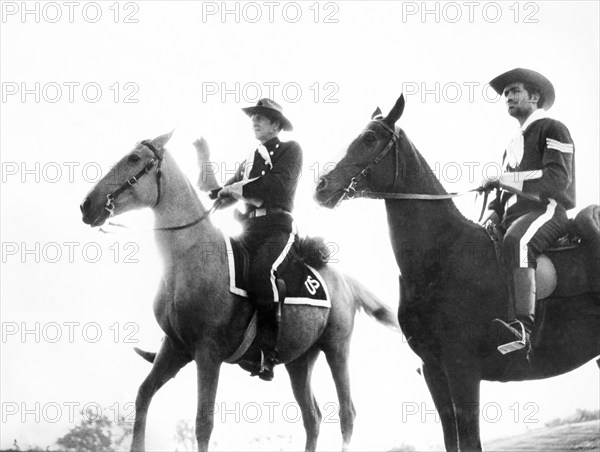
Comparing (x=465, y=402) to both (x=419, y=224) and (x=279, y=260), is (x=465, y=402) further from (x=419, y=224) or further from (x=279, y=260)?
(x=279, y=260)

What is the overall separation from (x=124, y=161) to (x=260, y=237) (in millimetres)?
1562

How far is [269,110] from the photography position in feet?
33.0

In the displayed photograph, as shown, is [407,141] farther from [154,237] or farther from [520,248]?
[154,237]

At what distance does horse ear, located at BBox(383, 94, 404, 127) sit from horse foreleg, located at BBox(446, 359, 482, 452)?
2.00 m

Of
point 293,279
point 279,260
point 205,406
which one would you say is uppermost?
point 279,260

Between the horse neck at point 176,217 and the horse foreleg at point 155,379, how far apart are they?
88 cm

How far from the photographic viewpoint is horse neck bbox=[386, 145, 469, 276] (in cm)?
788

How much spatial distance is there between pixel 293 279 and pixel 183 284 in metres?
1.31

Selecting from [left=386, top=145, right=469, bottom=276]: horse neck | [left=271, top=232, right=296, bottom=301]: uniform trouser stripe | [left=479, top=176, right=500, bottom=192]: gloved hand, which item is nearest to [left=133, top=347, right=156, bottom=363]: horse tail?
[left=271, top=232, right=296, bottom=301]: uniform trouser stripe

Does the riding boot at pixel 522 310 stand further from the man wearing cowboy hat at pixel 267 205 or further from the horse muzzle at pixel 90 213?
the horse muzzle at pixel 90 213

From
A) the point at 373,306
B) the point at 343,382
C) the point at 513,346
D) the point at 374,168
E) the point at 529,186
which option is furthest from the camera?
the point at 373,306

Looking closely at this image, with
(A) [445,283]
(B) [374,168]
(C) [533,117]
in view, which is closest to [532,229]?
(A) [445,283]

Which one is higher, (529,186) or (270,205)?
(270,205)

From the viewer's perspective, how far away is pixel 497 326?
7.64 meters
